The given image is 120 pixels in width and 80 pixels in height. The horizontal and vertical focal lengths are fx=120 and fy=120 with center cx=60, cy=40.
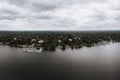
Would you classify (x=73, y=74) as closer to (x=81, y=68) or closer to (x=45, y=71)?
(x=81, y=68)

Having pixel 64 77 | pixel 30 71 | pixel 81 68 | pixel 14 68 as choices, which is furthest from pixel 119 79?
pixel 14 68

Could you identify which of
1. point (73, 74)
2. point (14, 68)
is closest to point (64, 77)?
point (73, 74)

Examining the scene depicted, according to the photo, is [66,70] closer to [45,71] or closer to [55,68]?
[55,68]

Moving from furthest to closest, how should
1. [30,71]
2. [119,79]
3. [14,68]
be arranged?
[14,68] < [30,71] < [119,79]

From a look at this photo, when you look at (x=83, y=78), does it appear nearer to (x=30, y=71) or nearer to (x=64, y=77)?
(x=64, y=77)

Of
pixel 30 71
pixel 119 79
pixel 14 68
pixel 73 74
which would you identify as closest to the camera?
pixel 119 79

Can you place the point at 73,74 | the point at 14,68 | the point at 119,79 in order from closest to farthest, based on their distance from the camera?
the point at 119,79 → the point at 73,74 → the point at 14,68

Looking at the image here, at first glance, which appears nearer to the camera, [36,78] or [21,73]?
[36,78]

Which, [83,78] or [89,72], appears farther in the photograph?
[89,72]
